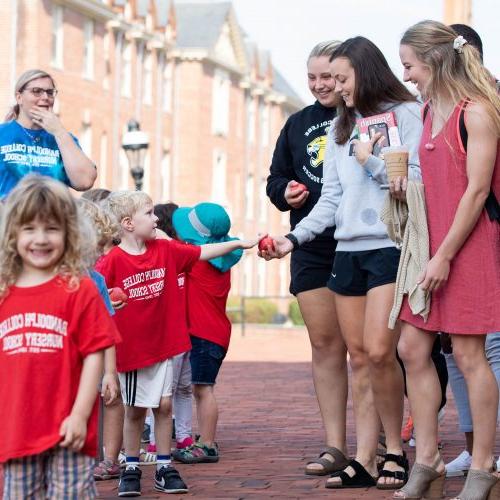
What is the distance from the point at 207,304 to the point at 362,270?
2.10 m

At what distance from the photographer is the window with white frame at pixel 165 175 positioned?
1865 inches

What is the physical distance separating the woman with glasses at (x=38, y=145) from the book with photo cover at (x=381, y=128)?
130 cm

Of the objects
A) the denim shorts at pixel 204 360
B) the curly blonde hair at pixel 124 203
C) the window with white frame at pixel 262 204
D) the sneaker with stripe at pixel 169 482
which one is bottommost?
the sneaker with stripe at pixel 169 482

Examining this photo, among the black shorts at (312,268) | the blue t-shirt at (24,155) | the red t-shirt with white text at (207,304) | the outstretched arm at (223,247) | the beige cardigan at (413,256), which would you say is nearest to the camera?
the beige cardigan at (413,256)

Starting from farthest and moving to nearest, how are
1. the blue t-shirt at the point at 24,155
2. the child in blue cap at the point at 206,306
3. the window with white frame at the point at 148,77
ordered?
the window with white frame at the point at 148,77
the child in blue cap at the point at 206,306
the blue t-shirt at the point at 24,155

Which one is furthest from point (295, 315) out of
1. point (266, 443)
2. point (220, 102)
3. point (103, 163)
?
point (266, 443)

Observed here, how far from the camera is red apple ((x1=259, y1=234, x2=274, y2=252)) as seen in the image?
6762 millimetres

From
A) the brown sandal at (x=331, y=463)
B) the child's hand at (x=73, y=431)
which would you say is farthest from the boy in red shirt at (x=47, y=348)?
the brown sandal at (x=331, y=463)

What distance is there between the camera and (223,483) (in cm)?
711

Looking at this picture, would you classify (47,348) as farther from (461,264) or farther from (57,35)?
(57,35)

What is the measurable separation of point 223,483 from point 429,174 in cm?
212

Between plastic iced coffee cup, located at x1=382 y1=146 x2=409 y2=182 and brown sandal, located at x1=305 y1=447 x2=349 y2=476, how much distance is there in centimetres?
177

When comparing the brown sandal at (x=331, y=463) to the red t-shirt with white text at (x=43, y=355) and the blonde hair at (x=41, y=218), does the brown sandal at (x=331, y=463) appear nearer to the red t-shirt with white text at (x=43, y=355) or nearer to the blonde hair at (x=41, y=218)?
the red t-shirt with white text at (x=43, y=355)

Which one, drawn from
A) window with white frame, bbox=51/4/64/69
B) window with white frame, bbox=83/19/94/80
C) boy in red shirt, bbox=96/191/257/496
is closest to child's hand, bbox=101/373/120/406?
boy in red shirt, bbox=96/191/257/496
